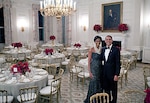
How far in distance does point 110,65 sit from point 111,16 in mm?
7966

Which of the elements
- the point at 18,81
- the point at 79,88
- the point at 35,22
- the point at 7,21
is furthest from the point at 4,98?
the point at 35,22

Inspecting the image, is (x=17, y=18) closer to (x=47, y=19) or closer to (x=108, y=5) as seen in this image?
(x=47, y=19)

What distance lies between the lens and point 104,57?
407 cm

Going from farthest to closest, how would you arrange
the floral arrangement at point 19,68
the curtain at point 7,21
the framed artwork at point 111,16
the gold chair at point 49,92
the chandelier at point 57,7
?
the curtain at point 7,21
the framed artwork at point 111,16
the chandelier at point 57,7
the floral arrangement at point 19,68
the gold chair at point 49,92

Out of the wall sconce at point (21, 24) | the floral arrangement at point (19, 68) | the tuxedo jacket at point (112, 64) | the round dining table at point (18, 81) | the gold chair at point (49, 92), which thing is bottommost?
the gold chair at point (49, 92)

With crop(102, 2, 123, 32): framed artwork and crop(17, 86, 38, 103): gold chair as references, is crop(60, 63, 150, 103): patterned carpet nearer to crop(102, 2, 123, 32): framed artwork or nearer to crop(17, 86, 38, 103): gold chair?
crop(17, 86, 38, 103): gold chair

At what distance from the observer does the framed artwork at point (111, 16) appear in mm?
10945

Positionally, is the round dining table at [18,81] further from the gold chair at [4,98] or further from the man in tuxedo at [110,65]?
the man in tuxedo at [110,65]

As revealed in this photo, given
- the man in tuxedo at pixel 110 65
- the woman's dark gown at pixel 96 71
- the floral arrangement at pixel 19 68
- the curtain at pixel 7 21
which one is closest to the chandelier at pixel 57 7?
the floral arrangement at pixel 19 68

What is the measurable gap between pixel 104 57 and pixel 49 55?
13.4ft

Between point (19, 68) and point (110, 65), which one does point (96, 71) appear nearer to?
point (110, 65)

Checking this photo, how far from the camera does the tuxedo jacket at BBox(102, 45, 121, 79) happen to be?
13.0ft

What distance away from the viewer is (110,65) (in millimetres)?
3979

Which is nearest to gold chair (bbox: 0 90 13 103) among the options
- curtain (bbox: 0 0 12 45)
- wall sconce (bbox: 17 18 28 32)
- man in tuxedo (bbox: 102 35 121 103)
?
man in tuxedo (bbox: 102 35 121 103)
